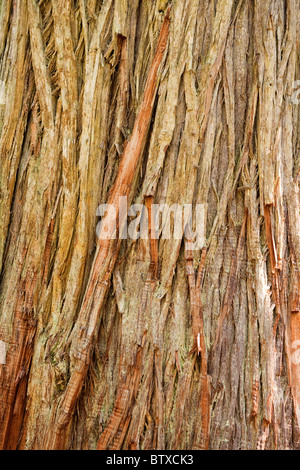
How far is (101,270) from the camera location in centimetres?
264

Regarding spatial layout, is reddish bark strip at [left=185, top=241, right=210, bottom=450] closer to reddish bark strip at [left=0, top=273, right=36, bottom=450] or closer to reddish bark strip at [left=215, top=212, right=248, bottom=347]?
reddish bark strip at [left=215, top=212, right=248, bottom=347]

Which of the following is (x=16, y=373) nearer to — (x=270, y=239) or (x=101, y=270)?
(x=101, y=270)

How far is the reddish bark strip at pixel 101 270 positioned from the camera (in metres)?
2.53

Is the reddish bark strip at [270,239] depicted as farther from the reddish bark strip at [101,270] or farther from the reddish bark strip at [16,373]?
the reddish bark strip at [16,373]

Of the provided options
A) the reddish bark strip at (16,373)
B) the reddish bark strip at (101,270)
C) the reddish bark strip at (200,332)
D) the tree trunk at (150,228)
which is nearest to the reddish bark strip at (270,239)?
the tree trunk at (150,228)

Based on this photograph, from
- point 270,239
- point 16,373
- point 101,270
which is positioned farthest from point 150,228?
point 16,373

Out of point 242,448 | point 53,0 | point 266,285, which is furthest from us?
point 53,0

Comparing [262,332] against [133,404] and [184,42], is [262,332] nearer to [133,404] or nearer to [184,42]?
[133,404]

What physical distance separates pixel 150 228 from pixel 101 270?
1.04 feet

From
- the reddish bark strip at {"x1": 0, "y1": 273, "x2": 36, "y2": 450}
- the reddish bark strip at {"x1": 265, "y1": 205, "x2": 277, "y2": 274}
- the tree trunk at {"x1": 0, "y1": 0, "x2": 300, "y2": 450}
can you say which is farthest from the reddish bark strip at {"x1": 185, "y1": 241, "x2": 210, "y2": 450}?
the reddish bark strip at {"x1": 0, "y1": 273, "x2": 36, "y2": 450}

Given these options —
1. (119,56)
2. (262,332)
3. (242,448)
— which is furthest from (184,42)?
(242,448)

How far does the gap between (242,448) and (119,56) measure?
206 cm

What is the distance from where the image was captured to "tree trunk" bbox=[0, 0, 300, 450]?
2.55m

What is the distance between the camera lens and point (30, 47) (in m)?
3.02
